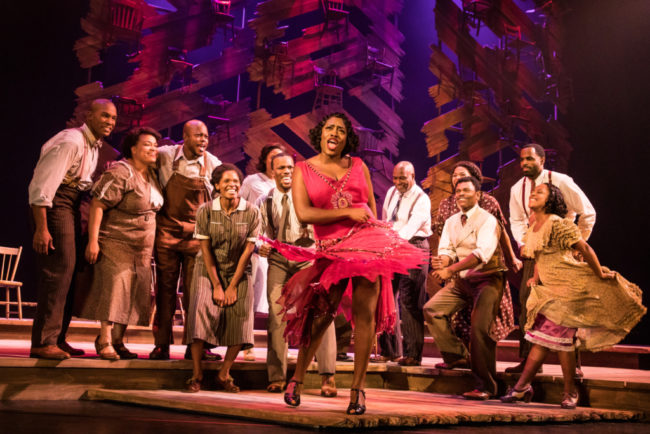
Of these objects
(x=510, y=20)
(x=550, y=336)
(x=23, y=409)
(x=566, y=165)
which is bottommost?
(x=23, y=409)

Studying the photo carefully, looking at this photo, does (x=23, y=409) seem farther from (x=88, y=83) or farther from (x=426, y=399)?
(x=88, y=83)

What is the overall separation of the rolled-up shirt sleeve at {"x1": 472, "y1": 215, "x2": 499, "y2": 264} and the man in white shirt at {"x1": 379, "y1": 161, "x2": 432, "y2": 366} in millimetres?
785

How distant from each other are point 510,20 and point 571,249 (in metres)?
6.19

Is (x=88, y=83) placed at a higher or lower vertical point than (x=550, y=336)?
higher

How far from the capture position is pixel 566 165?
340 inches

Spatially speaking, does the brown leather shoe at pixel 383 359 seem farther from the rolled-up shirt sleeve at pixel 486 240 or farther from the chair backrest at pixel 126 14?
the chair backrest at pixel 126 14

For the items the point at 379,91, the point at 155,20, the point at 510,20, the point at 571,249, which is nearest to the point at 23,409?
the point at 571,249

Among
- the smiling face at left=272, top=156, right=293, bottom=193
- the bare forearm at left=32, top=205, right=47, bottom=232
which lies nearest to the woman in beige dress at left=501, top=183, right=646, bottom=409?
the smiling face at left=272, top=156, right=293, bottom=193

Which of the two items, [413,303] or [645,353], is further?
[645,353]

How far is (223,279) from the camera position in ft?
13.0

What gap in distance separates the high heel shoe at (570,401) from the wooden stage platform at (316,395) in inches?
2.3

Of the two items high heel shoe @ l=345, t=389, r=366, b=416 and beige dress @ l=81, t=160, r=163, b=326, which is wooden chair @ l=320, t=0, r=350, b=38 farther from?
high heel shoe @ l=345, t=389, r=366, b=416

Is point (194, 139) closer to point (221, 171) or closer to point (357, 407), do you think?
point (221, 171)

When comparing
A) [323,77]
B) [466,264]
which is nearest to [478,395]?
[466,264]
